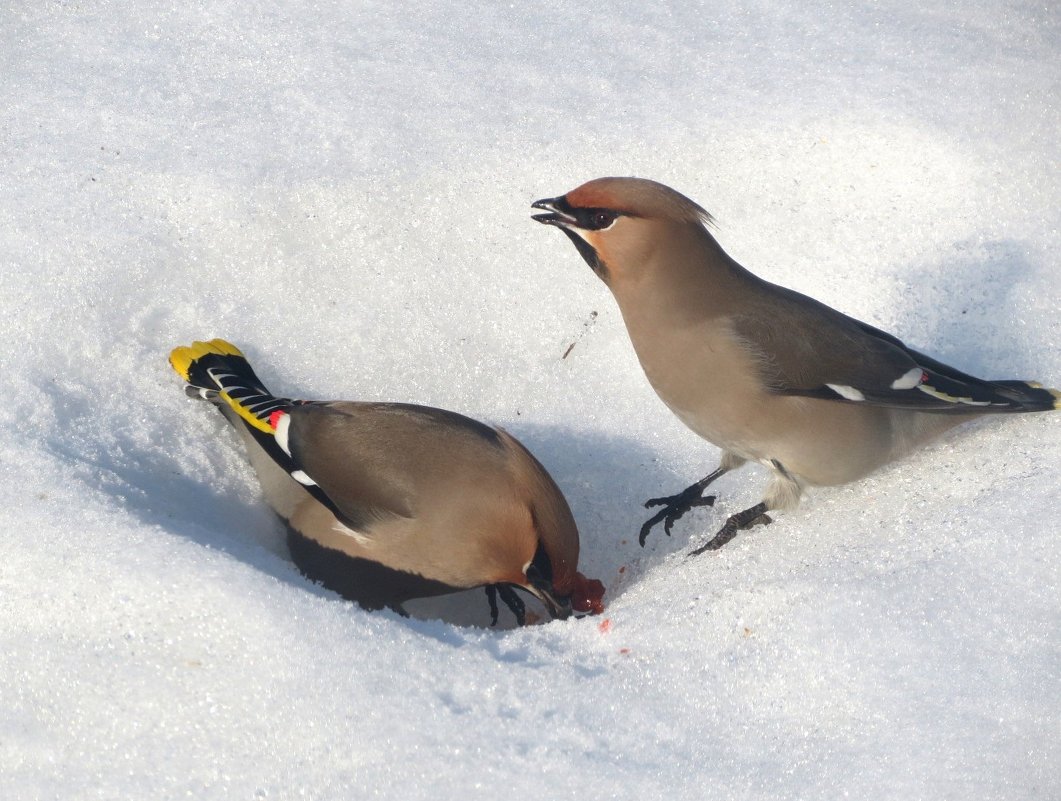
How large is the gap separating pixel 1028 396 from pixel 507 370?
1.39 metres

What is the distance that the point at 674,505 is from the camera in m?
3.20

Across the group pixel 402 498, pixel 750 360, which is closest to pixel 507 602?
pixel 402 498

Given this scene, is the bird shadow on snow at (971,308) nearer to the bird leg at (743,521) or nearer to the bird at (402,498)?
the bird leg at (743,521)

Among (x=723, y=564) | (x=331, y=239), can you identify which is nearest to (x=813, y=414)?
(x=723, y=564)

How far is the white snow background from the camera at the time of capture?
2.12 metres

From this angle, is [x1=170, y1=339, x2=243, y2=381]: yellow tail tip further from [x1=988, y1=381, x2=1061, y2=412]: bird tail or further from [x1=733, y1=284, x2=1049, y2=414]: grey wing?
[x1=988, y1=381, x2=1061, y2=412]: bird tail

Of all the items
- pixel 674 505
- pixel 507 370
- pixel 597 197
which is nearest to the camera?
pixel 597 197

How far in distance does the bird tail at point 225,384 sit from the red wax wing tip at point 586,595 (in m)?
0.86

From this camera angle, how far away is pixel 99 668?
2.21 metres

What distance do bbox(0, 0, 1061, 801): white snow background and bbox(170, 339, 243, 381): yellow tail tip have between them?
0.06 meters

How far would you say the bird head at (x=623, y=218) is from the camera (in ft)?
9.23

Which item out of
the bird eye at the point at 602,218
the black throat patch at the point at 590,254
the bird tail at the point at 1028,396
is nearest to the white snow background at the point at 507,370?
the bird tail at the point at 1028,396

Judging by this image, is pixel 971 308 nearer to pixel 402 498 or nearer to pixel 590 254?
pixel 590 254

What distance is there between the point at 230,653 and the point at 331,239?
1.50 metres
